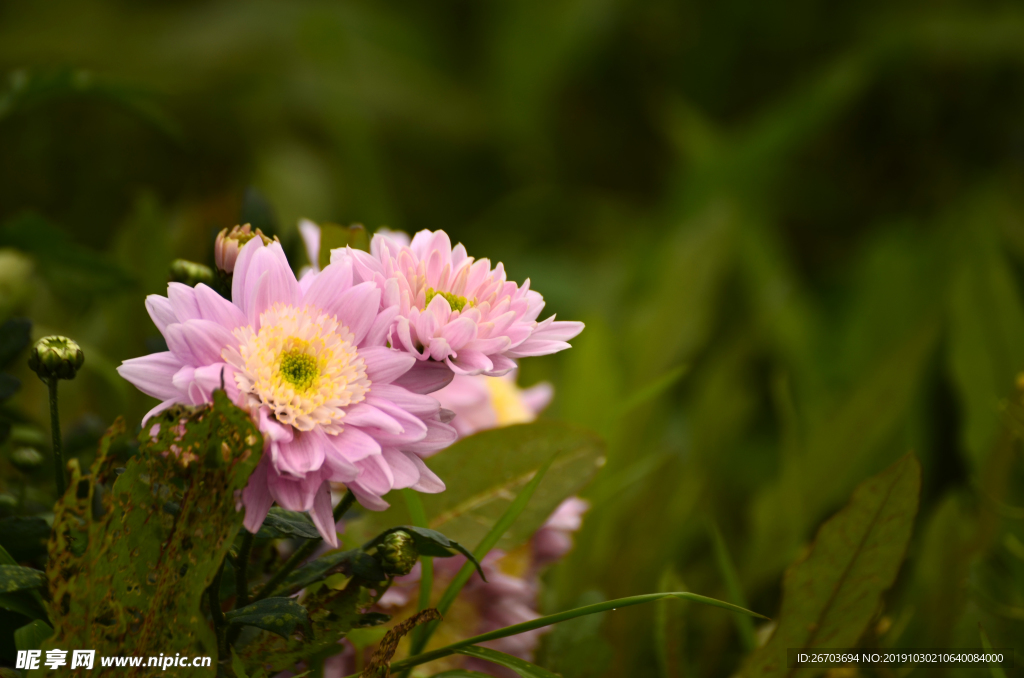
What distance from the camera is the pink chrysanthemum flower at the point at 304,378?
0.20 meters

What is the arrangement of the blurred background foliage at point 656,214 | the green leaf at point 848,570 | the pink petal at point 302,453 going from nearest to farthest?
1. the pink petal at point 302,453
2. the green leaf at point 848,570
3. the blurred background foliage at point 656,214

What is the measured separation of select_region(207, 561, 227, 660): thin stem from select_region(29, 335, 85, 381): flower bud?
0.07 m

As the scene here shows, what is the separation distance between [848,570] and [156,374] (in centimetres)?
26

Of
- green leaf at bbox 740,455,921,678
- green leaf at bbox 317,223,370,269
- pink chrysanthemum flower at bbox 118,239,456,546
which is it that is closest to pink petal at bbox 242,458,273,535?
pink chrysanthemum flower at bbox 118,239,456,546

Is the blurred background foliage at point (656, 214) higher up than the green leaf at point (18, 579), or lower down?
higher up

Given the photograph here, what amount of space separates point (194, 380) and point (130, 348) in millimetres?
332

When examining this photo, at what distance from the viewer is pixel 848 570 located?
0.31 metres

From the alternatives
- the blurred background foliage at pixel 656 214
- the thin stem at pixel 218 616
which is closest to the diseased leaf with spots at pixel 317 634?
the thin stem at pixel 218 616

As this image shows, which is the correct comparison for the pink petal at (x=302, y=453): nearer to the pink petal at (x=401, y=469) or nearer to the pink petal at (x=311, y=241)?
the pink petal at (x=401, y=469)

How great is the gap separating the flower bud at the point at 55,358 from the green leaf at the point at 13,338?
0.26 feet

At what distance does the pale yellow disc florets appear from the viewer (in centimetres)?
20

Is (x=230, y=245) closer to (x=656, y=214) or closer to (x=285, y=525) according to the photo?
(x=285, y=525)

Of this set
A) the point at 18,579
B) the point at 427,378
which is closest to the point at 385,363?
the point at 427,378

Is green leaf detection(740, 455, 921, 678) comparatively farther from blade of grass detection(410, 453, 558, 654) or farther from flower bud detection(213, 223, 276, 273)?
flower bud detection(213, 223, 276, 273)
